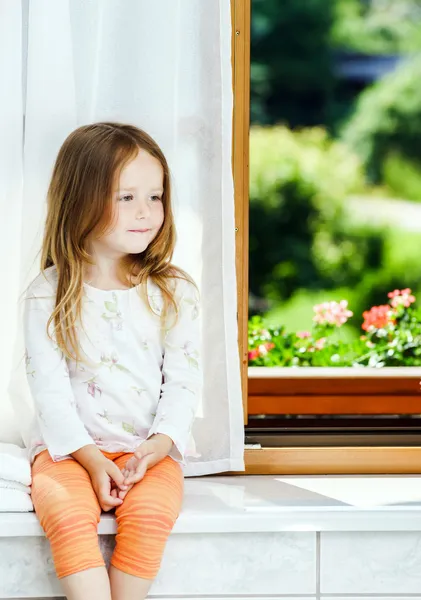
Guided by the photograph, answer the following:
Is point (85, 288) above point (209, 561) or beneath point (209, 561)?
above

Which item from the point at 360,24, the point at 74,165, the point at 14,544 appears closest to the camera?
the point at 14,544

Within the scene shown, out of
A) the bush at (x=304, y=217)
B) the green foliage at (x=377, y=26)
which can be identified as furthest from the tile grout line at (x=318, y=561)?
the green foliage at (x=377, y=26)

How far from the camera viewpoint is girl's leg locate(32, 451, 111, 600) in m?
1.51

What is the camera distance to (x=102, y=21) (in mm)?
1845

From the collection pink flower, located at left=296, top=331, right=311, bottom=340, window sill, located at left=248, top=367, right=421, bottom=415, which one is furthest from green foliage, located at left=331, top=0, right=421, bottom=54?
window sill, located at left=248, top=367, right=421, bottom=415

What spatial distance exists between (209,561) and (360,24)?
12.7ft

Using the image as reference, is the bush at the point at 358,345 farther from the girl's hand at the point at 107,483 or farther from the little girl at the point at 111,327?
the girl's hand at the point at 107,483

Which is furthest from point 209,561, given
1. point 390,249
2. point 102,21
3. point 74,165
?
point 390,249

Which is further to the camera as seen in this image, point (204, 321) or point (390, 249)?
point (390, 249)

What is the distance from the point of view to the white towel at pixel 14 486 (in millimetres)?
1678

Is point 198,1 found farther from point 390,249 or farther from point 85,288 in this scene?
point 390,249

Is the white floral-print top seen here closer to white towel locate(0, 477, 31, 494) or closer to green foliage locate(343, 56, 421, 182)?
white towel locate(0, 477, 31, 494)

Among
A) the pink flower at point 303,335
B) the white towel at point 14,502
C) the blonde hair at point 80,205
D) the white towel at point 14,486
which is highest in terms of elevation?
the blonde hair at point 80,205

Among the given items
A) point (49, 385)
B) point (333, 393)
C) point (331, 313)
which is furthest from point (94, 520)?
point (331, 313)
